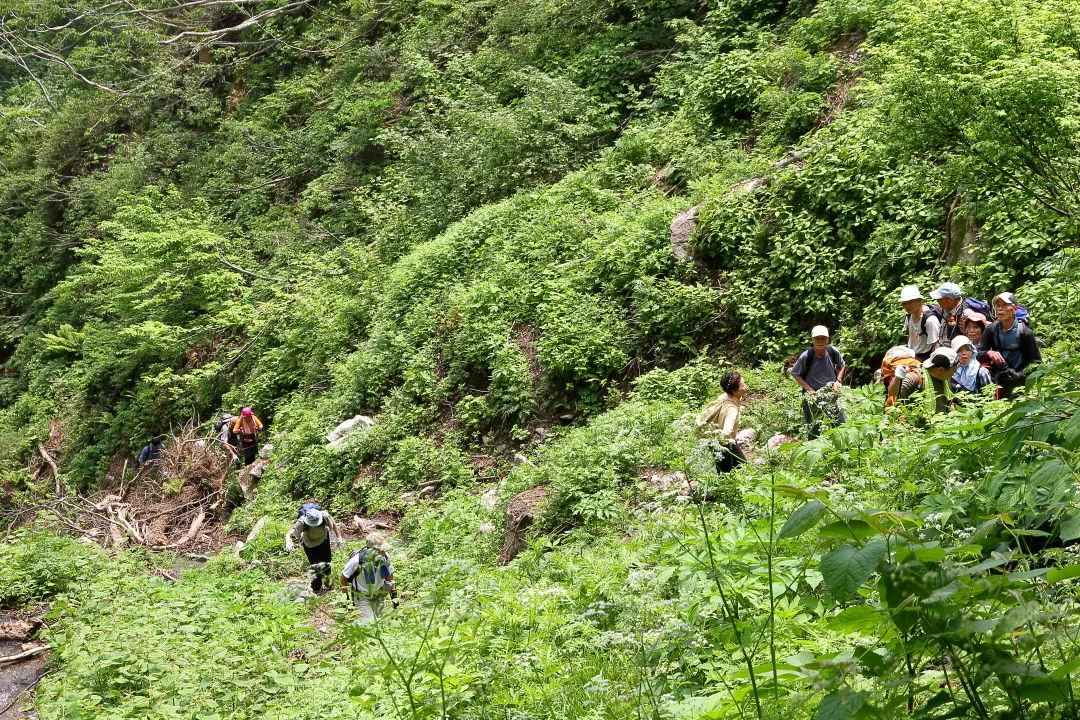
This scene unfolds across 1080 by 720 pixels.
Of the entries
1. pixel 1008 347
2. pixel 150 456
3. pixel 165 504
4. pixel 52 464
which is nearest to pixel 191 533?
pixel 165 504

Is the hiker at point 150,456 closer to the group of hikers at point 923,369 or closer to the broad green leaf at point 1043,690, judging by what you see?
the group of hikers at point 923,369

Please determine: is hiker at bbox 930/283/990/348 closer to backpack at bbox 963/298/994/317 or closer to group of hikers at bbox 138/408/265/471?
backpack at bbox 963/298/994/317

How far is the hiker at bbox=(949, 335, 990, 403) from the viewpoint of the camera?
19.9 feet

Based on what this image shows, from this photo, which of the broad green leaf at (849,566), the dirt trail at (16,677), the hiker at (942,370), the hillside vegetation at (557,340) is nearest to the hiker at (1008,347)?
the hiker at (942,370)

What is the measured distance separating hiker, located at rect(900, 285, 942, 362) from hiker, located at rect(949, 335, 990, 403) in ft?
1.59

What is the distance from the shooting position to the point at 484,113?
17172 millimetres

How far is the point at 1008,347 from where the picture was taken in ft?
20.3

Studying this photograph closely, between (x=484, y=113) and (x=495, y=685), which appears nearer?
(x=495, y=685)

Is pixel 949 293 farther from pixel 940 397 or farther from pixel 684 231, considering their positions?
pixel 684 231

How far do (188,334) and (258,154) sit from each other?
7.03 metres

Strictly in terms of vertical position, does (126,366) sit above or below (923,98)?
below

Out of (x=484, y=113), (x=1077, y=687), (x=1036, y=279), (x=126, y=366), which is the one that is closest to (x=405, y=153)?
(x=484, y=113)

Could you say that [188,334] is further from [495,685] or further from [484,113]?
[495,685]

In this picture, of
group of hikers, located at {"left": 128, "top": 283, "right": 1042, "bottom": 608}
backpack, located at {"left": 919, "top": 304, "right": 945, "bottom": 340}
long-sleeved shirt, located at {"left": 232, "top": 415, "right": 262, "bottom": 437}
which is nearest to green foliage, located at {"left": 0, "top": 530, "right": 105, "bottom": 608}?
long-sleeved shirt, located at {"left": 232, "top": 415, "right": 262, "bottom": 437}
